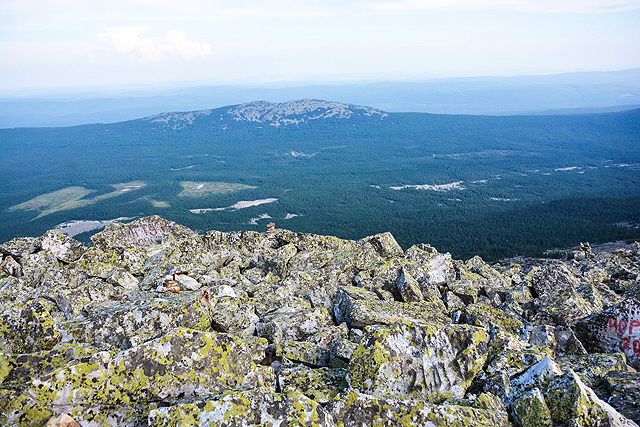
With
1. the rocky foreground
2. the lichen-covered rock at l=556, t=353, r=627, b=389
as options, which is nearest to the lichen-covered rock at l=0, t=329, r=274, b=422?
the rocky foreground

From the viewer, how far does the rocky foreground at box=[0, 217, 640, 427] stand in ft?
18.2

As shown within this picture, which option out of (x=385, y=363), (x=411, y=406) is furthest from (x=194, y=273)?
(x=411, y=406)

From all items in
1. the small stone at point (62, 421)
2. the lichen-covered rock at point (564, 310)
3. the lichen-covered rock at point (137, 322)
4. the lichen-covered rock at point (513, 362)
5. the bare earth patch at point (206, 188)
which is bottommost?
the bare earth patch at point (206, 188)

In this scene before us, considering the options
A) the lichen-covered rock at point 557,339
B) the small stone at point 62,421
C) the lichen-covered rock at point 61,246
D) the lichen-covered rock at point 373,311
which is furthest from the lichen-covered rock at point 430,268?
the lichen-covered rock at point 61,246

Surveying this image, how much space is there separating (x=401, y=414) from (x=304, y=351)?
293cm

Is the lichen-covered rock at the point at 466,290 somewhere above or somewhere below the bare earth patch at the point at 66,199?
above

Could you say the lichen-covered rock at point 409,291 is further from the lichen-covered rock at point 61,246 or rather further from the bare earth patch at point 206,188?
the bare earth patch at point 206,188

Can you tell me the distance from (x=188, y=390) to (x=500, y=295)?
1118 centimetres

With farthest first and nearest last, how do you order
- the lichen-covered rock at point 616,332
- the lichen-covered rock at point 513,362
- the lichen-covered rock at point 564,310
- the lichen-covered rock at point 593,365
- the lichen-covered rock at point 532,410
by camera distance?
the lichen-covered rock at point 564,310 < the lichen-covered rock at point 616,332 < the lichen-covered rock at point 593,365 < the lichen-covered rock at point 513,362 < the lichen-covered rock at point 532,410

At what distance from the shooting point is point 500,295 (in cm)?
1384

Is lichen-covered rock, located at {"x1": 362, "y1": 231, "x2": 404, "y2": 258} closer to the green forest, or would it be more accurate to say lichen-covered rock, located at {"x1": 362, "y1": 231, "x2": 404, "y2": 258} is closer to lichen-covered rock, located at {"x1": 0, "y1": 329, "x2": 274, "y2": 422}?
lichen-covered rock, located at {"x1": 0, "y1": 329, "x2": 274, "y2": 422}

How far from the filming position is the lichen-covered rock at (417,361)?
6547 mm

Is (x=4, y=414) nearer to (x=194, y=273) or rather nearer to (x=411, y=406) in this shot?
(x=411, y=406)

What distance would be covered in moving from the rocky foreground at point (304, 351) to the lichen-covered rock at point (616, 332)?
1.0 inches
